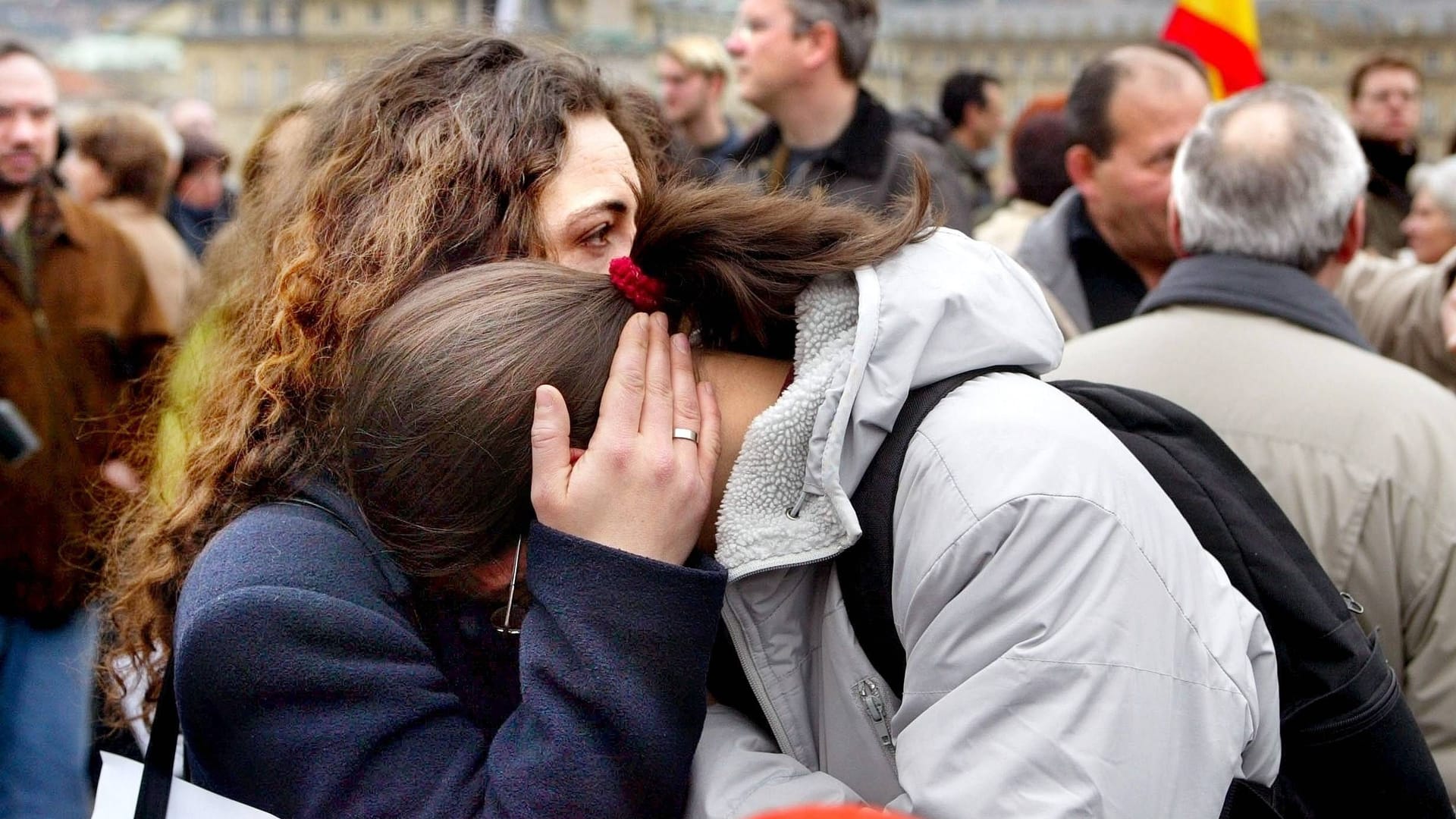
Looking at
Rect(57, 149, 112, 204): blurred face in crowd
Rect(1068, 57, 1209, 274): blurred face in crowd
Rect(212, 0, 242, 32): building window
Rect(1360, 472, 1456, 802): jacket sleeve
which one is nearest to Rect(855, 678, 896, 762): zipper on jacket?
Rect(1360, 472, 1456, 802): jacket sleeve

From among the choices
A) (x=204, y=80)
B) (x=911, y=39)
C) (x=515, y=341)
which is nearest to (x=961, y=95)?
(x=515, y=341)

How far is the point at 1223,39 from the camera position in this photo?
4695 millimetres

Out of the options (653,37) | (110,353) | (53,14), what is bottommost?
(53,14)

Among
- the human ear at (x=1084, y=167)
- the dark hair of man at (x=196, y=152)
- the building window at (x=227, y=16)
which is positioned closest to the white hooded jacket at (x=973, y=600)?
the human ear at (x=1084, y=167)

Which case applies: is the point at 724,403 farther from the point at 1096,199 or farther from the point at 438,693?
the point at 1096,199

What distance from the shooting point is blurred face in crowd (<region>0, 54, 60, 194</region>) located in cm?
453

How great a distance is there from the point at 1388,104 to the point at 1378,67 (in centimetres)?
17

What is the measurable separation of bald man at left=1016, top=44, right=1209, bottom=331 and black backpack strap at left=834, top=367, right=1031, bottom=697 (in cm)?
255

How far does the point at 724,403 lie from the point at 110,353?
3505mm

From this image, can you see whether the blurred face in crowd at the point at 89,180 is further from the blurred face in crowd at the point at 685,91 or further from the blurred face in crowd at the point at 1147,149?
the blurred face in crowd at the point at 1147,149

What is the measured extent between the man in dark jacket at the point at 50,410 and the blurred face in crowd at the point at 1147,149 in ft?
8.76

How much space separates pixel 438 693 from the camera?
1681 mm

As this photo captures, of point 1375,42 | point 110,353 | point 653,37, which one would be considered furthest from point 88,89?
point 110,353

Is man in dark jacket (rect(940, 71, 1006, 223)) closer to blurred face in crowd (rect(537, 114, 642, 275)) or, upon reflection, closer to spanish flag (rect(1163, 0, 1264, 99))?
spanish flag (rect(1163, 0, 1264, 99))
